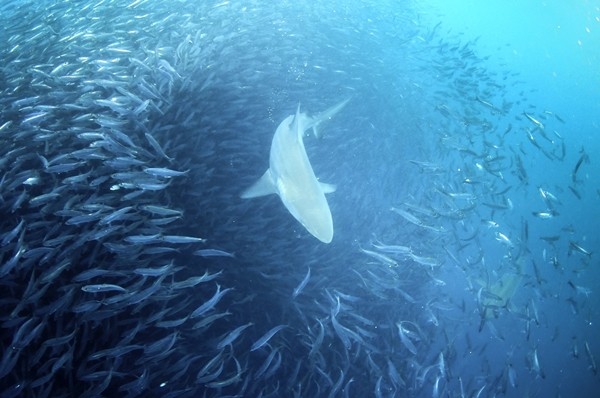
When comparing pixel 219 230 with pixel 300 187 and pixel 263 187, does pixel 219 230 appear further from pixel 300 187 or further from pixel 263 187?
pixel 300 187

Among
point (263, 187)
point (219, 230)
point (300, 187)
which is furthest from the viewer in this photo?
point (219, 230)

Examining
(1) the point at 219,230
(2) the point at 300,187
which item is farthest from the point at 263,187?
(1) the point at 219,230

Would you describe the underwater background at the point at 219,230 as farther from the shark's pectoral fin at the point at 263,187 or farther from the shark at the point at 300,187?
the shark at the point at 300,187

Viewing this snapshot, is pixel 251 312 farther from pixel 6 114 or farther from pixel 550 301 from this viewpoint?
pixel 550 301

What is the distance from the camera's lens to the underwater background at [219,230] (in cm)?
456

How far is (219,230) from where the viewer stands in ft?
20.2

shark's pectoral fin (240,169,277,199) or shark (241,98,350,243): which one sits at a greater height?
shark (241,98,350,243)

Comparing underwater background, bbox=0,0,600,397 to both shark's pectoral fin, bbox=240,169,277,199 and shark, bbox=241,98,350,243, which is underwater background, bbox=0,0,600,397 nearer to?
shark's pectoral fin, bbox=240,169,277,199

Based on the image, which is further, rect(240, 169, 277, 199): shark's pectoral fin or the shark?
rect(240, 169, 277, 199): shark's pectoral fin

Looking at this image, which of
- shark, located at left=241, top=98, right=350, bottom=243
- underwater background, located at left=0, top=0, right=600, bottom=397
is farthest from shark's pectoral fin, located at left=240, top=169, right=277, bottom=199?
underwater background, located at left=0, top=0, right=600, bottom=397

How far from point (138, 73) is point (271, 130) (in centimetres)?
298

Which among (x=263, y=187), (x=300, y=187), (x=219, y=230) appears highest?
(x=300, y=187)

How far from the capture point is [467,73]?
13.2 m

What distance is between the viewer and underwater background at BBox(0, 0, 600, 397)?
456 cm
